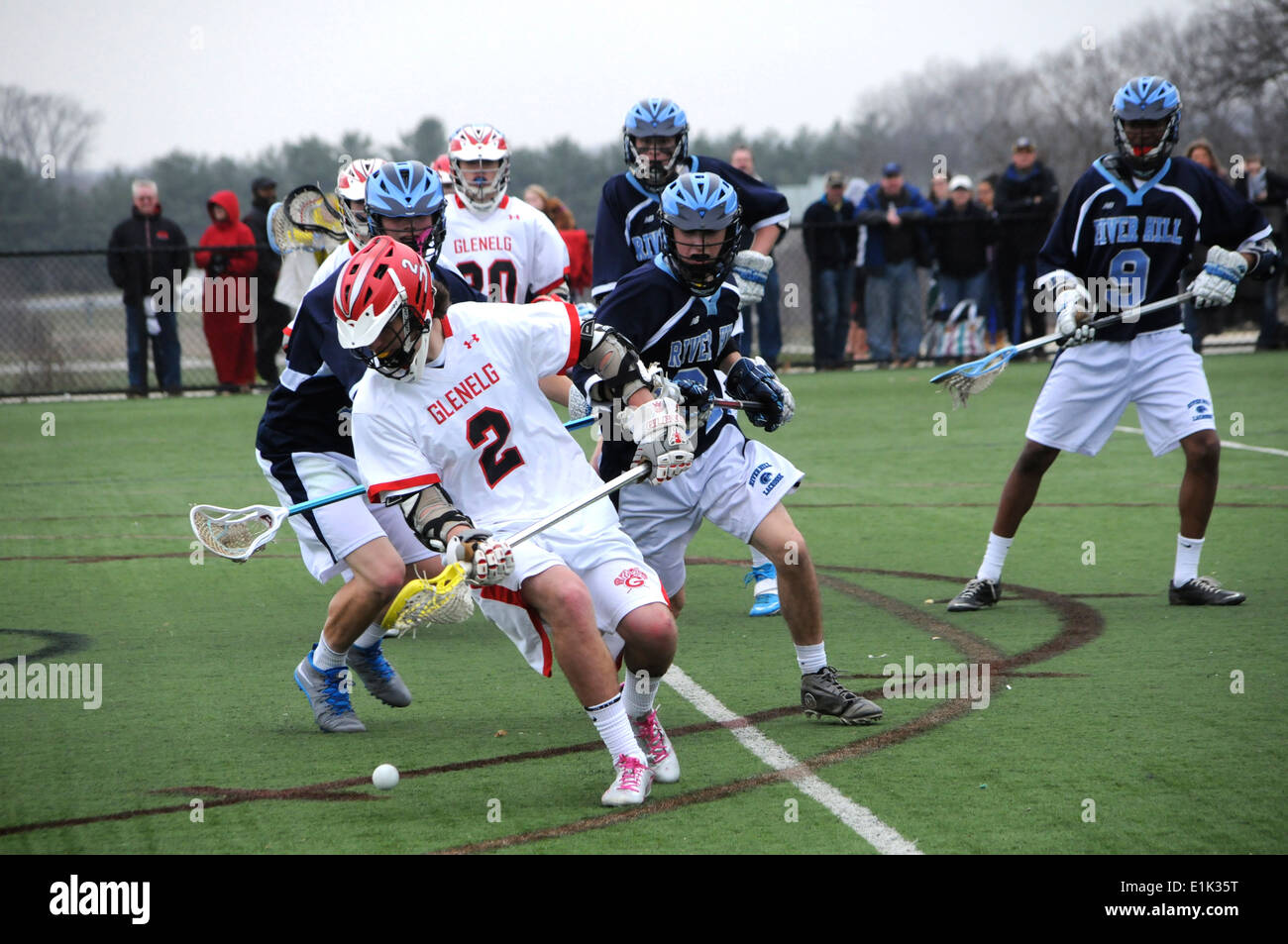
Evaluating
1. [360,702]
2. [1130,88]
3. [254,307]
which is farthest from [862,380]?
[360,702]

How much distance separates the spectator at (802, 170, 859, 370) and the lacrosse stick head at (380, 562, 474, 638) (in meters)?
14.5

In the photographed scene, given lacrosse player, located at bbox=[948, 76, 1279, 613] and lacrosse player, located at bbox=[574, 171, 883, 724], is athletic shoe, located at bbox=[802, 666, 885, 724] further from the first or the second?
lacrosse player, located at bbox=[948, 76, 1279, 613]

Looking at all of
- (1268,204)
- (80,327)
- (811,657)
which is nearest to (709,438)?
(811,657)

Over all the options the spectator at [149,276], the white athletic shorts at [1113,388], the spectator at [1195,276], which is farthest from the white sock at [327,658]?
the spectator at [149,276]

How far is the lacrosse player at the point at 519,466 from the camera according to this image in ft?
15.1

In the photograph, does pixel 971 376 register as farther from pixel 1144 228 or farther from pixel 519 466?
pixel 519 466

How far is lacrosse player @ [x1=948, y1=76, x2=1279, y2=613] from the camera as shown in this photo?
7156mm

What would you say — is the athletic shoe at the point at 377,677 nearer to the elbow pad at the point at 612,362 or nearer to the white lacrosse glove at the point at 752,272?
the elbow pad at the point at 612,362

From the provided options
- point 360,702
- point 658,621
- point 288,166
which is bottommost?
point 360,702

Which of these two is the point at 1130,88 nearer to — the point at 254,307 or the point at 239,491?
the point at 239,491

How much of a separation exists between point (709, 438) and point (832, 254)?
13407 millimetres

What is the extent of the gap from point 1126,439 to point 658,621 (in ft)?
29.5

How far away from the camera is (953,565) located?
27.1 ft

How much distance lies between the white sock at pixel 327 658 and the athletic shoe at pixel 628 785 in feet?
4.81
